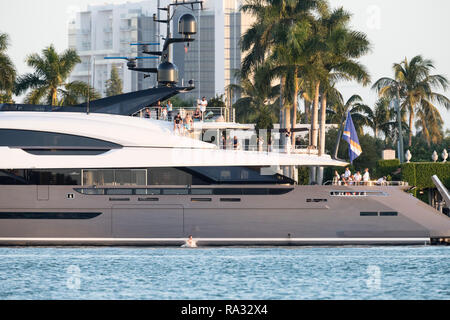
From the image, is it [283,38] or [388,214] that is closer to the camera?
[388,214]

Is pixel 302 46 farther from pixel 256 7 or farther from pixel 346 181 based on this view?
pixel 346 181

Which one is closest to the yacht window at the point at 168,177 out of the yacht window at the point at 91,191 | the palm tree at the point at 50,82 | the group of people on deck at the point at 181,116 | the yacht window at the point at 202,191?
the yacht window at the point at 202,191

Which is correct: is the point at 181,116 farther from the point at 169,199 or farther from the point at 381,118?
the point at 381,118

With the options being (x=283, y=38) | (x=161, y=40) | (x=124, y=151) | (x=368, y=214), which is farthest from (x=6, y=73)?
(x=161, y=40)

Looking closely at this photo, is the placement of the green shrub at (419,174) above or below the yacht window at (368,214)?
above

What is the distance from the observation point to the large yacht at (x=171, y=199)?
28453 millimetres

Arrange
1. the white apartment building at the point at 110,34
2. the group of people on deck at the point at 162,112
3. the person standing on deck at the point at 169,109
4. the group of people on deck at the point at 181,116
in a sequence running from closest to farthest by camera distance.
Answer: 1. the group of people on deck at the point at 181,116
2. the group of people on deck at the point at 162,112
3. the person standing on deck at the point at 169,109
4. the white apartment building at the point at 110,34

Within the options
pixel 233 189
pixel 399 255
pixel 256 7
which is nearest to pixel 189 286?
pixel 233 189

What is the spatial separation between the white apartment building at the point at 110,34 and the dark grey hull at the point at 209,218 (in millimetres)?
94849

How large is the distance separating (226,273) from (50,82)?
24.1m

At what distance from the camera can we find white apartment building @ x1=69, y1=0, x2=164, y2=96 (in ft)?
419

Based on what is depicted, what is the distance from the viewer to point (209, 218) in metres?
28.8

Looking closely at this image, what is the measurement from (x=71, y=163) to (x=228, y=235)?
6.16 meters

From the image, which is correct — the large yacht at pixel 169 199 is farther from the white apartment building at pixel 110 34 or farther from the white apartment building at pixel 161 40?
the white apartment building at pixel 110 34
